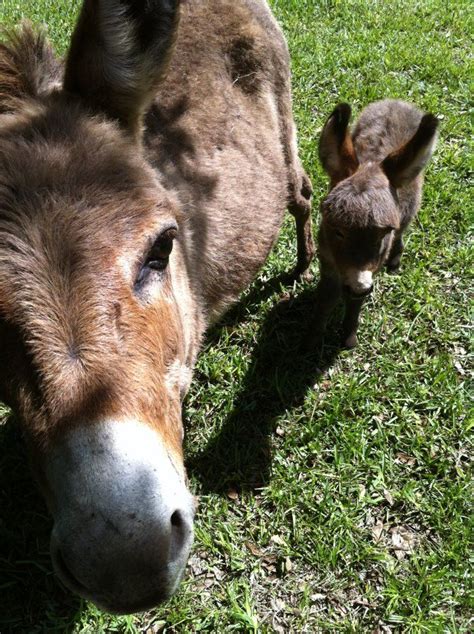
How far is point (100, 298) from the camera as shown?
2.04 m

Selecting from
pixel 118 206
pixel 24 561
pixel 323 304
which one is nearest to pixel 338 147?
pixel 323 304

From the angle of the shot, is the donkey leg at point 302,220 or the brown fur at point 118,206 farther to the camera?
the donkey leg at point 302,220

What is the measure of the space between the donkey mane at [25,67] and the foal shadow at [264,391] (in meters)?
2.73

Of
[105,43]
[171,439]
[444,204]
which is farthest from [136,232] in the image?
[444,204]

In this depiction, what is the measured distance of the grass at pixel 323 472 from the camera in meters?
3.62

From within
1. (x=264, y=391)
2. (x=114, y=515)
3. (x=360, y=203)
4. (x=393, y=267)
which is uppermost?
(x=114, y=515)

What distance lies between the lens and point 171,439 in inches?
86.7

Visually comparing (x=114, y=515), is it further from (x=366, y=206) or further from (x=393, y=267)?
(x=393, y=267)

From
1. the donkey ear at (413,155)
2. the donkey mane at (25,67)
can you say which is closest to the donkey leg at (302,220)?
the donkey ear at (413,155)

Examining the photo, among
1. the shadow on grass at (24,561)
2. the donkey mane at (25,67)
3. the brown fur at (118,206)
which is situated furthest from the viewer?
the shadow on grass at (24,561)

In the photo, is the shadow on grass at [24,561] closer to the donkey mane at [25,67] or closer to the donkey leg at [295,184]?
the donkey mane at [25,67]

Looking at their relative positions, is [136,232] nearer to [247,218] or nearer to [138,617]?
[247,218]

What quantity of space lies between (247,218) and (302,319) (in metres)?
1.46

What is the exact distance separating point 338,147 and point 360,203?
2.57 feet
